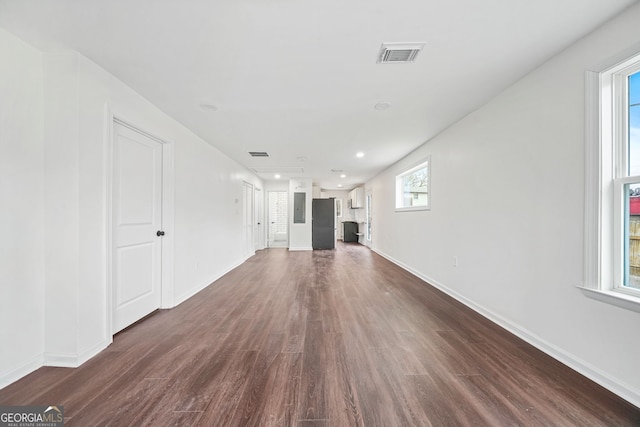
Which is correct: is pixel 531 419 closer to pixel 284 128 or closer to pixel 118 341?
pixel 118 341

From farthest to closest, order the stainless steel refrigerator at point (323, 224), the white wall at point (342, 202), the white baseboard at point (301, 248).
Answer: the white wall at point (342, 202) → the stainless steel refrigerator at point (323, 224) → the white baseboard at point (301, 248)

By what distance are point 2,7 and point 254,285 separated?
11.4 ft

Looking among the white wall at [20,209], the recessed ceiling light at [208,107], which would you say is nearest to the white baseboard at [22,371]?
the white wall at [20,209]

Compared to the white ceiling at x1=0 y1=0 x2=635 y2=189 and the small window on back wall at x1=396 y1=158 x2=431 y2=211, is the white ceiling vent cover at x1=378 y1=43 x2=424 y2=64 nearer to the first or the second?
the white ceiling at x1=0 y1=0 x2=635 y2=189

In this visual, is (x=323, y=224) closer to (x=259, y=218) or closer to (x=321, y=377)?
(x=259, y=218)

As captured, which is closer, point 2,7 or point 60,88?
point 2,7

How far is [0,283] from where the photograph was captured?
150 centimetres

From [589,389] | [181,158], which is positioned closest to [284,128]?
[181,158]

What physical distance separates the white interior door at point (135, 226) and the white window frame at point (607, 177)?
3793 mm

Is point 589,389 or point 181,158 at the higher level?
point 181,158

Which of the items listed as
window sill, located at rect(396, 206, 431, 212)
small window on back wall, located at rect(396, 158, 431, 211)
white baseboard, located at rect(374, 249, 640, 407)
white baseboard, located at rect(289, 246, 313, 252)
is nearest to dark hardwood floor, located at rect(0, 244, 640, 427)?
white baseboard, located at rect(374, 249, 640, 407)

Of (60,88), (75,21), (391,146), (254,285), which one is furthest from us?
(391,146)

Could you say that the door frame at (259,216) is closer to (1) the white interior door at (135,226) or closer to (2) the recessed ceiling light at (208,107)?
(1) the white interior door at (135,226)

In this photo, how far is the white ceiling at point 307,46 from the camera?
1382 mm
